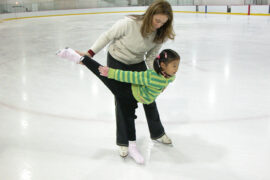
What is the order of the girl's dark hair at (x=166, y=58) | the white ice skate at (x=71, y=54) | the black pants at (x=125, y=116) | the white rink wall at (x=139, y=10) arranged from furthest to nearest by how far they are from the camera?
the white rink wall at (x=139, y=10) → the black pants at (x=125, y=116) → the white ice skate at (x=71, y=54) → the girl's dark hair at (x=166, y=58)

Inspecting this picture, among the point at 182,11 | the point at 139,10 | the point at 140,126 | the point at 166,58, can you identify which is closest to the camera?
the point at 166,58

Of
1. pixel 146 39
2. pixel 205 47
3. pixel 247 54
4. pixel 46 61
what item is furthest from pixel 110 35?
pixel 205 47

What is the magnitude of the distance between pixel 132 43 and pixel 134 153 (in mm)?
755

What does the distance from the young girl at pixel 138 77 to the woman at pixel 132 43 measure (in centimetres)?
8

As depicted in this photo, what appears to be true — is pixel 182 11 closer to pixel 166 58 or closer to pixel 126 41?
pixel 126 41

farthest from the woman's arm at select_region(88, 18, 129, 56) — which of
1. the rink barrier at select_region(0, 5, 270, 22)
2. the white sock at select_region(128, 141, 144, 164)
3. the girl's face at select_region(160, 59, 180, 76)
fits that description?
the rink barrier at select_region(0, 5, 270, 22)

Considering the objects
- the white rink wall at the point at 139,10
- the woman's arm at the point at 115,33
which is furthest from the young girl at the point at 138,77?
the white rink wall at the point at 139,10

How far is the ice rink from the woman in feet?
0.81

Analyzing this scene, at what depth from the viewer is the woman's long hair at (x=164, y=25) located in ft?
5.08

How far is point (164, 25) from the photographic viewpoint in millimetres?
1702

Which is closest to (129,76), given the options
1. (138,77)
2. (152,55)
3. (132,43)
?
(138,77)

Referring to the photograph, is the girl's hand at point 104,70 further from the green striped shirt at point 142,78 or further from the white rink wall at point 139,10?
the white rink wall at point 139,10

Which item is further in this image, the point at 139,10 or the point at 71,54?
the point at 139,10

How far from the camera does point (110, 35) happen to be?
5.75 feet
